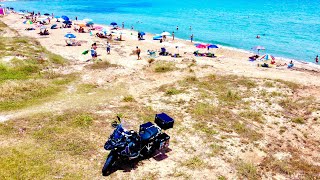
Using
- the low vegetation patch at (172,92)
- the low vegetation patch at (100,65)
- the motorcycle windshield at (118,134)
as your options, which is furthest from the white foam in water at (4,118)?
the low vegetation patch at (100,65)

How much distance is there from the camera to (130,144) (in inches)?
486

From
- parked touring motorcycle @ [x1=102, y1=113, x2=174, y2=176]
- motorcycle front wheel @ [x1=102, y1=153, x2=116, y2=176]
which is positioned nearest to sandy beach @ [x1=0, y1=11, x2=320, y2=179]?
motorcycle front wheel @ [x1=102, y1=153, x2=116, y2=176]

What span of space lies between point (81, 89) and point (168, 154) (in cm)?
1170

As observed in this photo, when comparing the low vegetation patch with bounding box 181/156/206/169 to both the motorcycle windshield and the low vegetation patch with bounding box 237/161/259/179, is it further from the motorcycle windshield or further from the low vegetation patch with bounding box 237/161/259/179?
the motorcycle windshield

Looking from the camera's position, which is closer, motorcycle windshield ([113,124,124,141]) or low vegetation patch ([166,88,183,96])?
motorcycle windshield ([113,124,124,141])

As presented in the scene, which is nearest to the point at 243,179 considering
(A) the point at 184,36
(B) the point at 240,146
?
(B) the point at 240,146

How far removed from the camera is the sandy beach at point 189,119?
13055mm

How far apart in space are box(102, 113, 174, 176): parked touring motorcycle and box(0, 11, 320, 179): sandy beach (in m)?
0.54

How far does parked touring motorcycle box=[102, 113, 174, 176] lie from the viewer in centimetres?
1198

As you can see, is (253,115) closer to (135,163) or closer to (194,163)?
(194,163)

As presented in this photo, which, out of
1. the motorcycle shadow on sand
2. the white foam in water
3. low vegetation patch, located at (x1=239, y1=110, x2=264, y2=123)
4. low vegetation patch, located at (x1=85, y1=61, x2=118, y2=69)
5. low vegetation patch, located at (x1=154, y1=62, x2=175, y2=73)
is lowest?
the motorcycle shadow on sand

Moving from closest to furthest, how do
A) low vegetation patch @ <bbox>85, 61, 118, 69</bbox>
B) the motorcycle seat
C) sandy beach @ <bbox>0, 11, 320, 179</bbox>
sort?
the motorcycle seat < sandy beach @ <bbox>0, 11, 320, 179</bbox> < low vegetation patch @ <bbox>85, 61, 118, 69</bbox>

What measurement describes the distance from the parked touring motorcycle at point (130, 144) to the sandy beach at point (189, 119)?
0.54 metres

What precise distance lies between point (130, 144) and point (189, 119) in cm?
621
